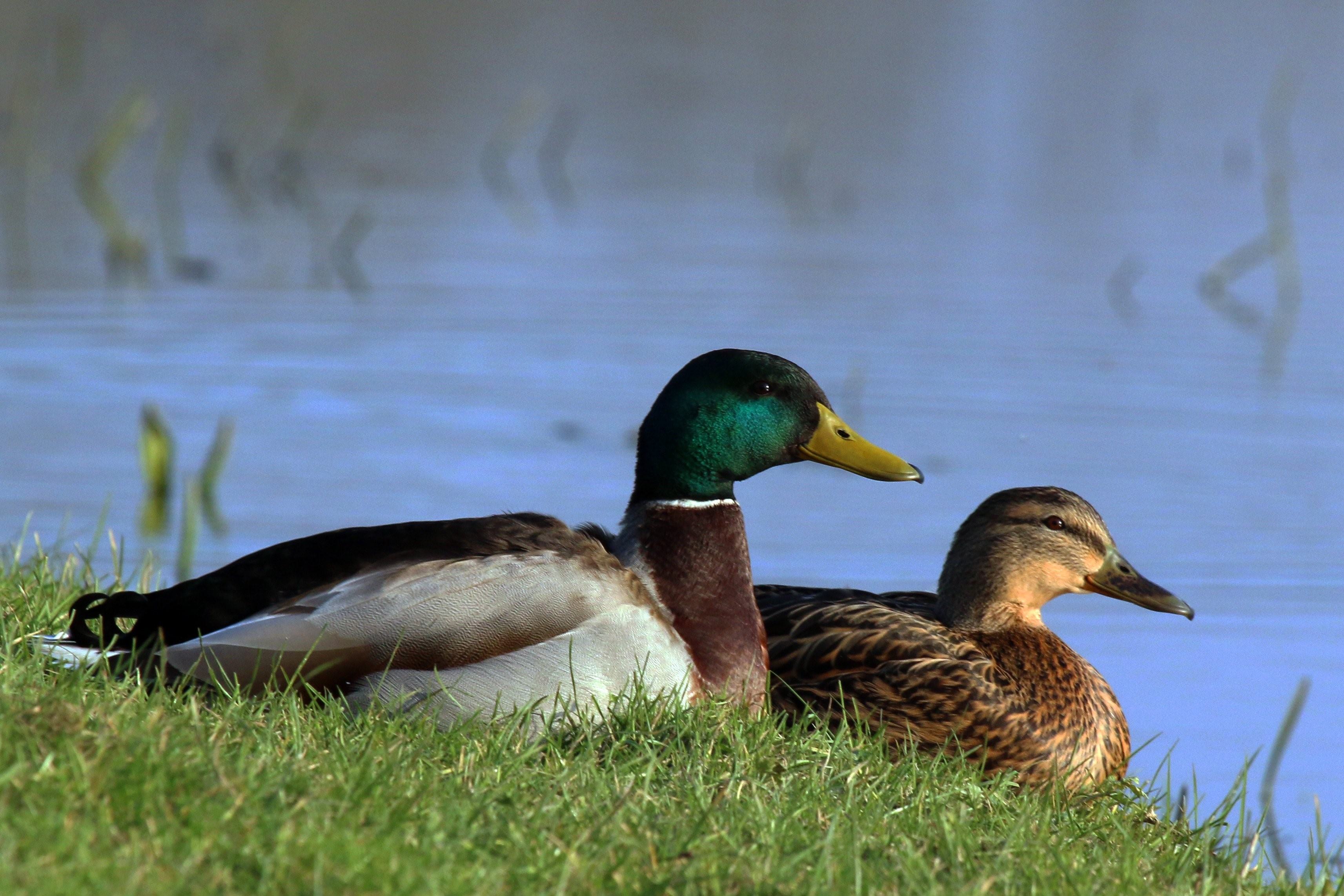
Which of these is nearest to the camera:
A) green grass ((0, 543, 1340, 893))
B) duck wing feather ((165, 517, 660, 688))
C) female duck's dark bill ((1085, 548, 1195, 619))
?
green grass ((0, 543, 1340, 893))

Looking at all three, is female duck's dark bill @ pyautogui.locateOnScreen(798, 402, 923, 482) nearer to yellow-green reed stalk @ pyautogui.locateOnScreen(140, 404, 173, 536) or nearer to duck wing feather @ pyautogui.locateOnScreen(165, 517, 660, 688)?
duck wing feather @ pyautogui.locateOnScreen(165, 517, 660, 688)

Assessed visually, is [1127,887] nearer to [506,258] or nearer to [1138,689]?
[1138,689]

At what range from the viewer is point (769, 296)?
36.6 feet

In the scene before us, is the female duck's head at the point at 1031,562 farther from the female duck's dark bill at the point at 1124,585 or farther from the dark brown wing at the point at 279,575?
the dark brown wing at the point at 279,575

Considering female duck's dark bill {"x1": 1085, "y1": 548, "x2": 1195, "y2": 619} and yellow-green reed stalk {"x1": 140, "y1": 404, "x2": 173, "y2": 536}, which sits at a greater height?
female duck's dark bill {"x1": 1085, "y1": 548, "x2": 1195, "y2": 619}

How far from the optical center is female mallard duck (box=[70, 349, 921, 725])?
154 inches

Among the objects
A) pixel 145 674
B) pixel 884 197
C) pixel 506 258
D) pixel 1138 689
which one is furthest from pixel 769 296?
pixel 145 674

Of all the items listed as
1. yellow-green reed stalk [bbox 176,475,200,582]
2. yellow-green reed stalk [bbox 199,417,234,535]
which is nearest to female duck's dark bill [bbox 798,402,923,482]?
yellow-green reed stalk [bbox 176,475,200,582]

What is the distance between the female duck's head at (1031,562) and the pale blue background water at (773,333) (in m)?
0.82

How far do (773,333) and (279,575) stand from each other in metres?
6.44

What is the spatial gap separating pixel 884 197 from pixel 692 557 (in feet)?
34.6

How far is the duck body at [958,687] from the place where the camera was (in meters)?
4.71

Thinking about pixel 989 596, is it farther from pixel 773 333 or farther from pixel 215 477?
pixel 773 333

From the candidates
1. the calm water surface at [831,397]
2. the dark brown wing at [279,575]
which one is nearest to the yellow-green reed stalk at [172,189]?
the calm water surface at [831,397]
